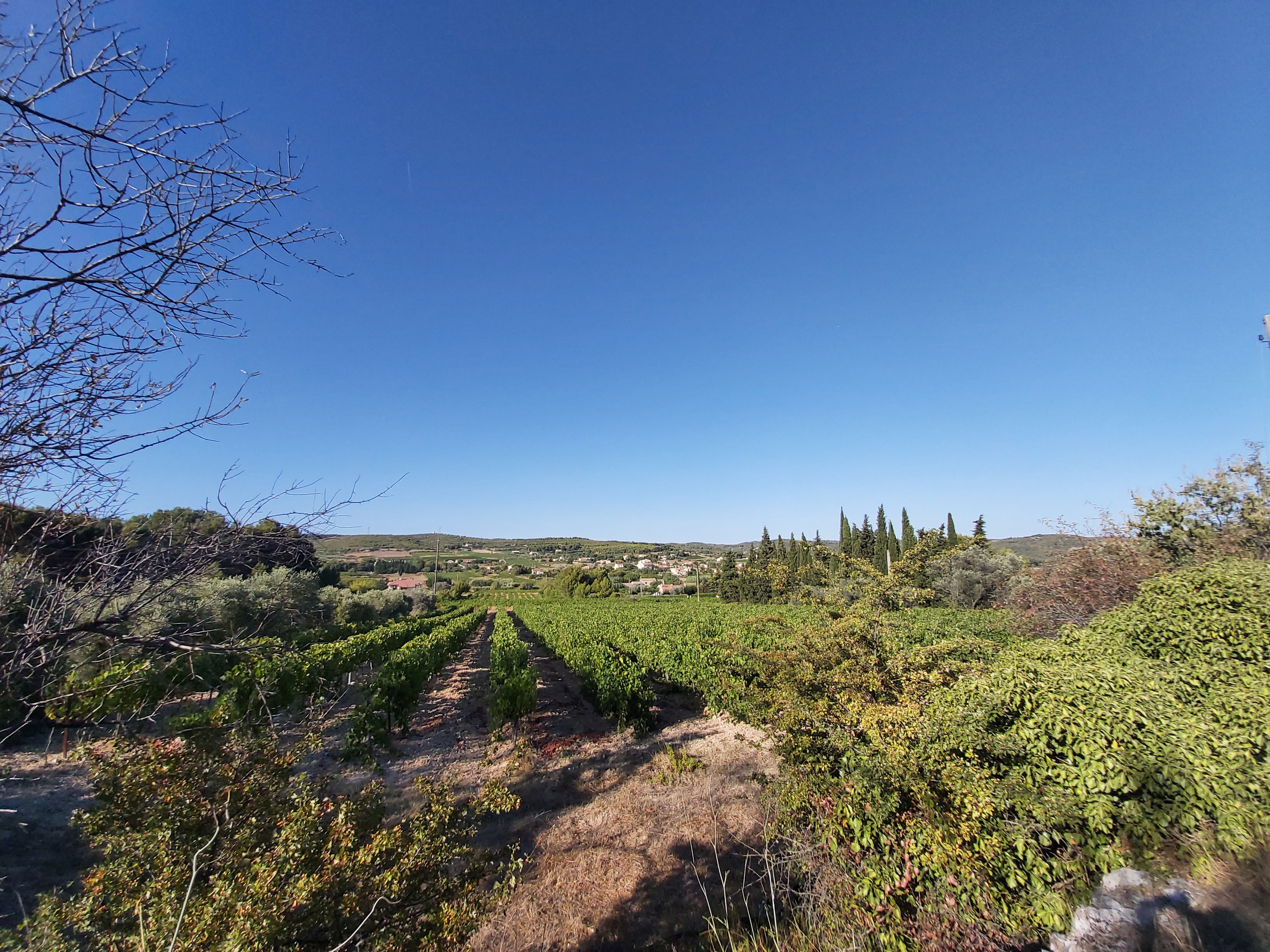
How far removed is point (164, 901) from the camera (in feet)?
8.40

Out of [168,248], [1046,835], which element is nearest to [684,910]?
[1046,835]

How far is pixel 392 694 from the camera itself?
476 inches

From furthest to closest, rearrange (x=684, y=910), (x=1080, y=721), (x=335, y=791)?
(x=335, y=791)
(x=684, y=910)
(x=1080, y=721)

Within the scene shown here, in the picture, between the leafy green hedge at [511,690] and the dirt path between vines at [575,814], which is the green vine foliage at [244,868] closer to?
the dirt path between vines at [575,814]

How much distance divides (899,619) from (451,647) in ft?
Answer: 67.6

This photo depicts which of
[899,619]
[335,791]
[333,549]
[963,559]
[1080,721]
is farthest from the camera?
[963,559]

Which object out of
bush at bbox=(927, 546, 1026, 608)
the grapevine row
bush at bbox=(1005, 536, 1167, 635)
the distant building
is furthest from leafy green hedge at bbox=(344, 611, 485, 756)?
the distant building

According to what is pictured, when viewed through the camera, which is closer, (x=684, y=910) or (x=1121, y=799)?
(x=1121, y=799)

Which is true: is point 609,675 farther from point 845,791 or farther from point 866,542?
point 866,542

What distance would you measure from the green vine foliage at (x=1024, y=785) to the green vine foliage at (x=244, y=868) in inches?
129

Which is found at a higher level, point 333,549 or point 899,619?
point 333,549

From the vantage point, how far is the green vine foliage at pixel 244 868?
245cm

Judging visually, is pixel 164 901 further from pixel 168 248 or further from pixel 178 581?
pixel 168 248

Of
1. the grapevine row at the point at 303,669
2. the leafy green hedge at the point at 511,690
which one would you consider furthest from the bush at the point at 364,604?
the leafy green hedge at the point at 511,690
